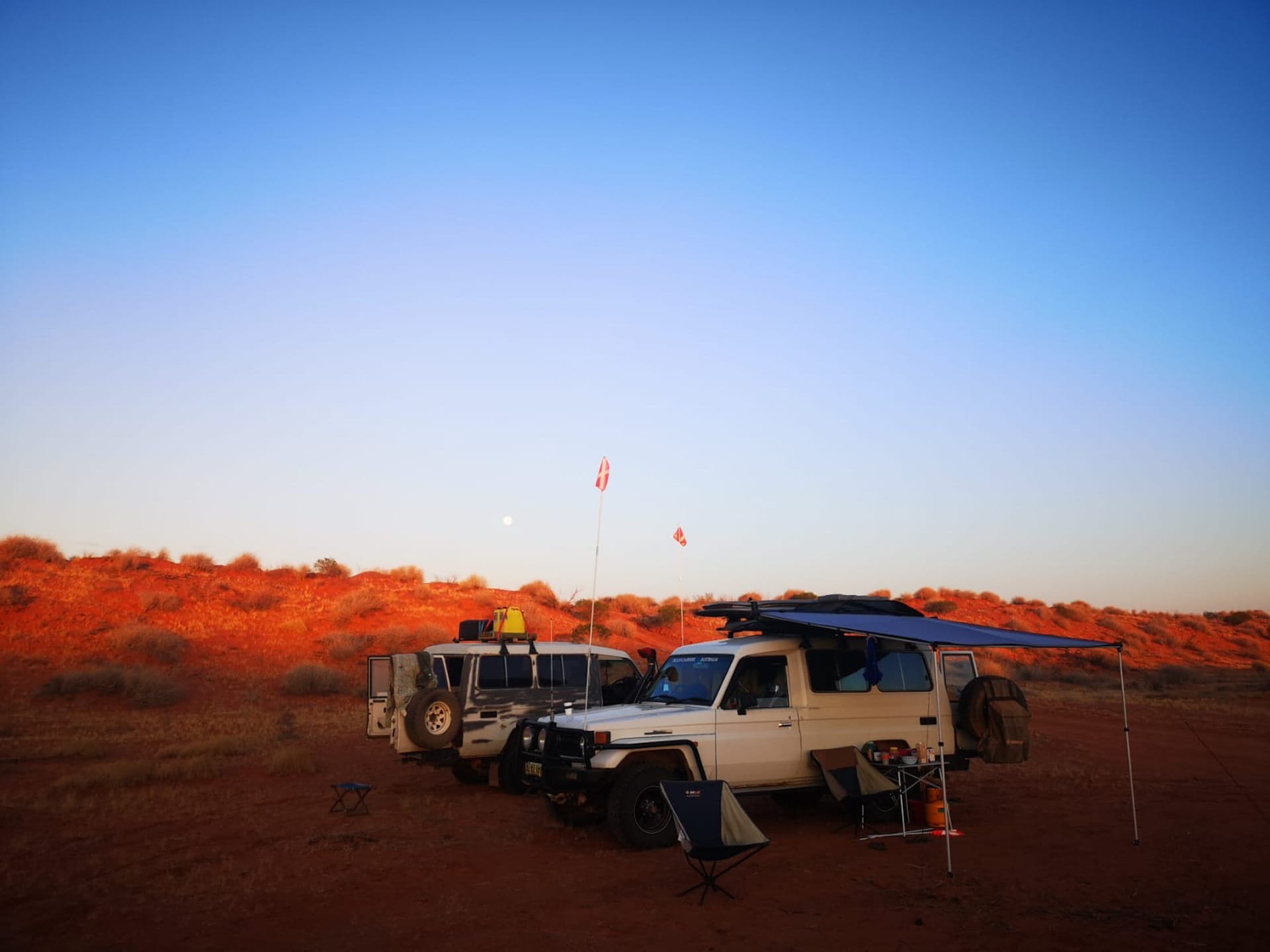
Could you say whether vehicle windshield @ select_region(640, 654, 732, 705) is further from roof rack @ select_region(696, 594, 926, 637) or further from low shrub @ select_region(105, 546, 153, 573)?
low shrub @ select_region(105, 546, 153, 573)

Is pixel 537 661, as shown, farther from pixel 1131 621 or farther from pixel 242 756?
pixel 1131 621

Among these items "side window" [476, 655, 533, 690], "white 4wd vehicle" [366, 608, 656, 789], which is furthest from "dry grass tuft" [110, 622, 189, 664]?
"side window" [476, 655, 533, 690]

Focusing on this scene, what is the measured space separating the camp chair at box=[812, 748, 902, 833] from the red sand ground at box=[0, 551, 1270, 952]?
47cm

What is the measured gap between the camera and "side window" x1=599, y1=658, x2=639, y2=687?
45.5 ft

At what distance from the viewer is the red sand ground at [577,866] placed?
6.24 m

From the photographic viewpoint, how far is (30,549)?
36.4 metres

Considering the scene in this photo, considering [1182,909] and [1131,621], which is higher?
[1131,621]

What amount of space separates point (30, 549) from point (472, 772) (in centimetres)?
3222

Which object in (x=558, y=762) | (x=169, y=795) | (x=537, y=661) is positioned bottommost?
(x=169, y=795)

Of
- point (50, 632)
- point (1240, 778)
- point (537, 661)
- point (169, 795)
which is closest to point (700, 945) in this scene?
point (537, 661)

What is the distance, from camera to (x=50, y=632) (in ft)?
93.4

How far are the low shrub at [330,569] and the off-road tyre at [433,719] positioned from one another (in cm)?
3134

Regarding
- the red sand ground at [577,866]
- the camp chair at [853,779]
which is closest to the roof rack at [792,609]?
the camp chair at [853,779]

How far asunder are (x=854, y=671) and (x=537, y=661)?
5030mm
